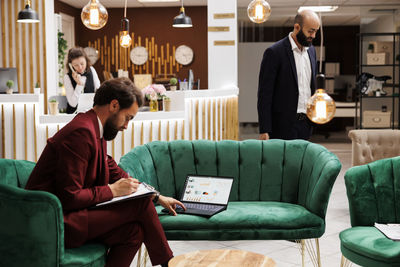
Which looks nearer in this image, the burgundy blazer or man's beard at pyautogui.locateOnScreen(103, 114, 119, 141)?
the burgundy blazer

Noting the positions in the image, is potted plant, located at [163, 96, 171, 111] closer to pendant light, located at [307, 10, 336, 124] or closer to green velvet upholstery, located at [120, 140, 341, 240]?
green velvet upholstery, located at [120, 140, 341, 240]

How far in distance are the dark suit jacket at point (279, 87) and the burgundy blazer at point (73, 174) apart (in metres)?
1.85

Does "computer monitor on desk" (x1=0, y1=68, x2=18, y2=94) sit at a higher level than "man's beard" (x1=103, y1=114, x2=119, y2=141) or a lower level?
higher

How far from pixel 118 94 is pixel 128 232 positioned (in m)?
0.74

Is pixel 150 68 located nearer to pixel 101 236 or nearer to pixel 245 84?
pixel 245 84

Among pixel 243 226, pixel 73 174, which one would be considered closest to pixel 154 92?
pixel 243 226

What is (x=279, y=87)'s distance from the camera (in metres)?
4.36

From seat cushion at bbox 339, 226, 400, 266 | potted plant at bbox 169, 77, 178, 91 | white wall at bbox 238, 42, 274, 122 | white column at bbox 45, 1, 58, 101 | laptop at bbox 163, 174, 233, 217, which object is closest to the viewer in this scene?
seat cushion at bbox 339, 226, 400, 266

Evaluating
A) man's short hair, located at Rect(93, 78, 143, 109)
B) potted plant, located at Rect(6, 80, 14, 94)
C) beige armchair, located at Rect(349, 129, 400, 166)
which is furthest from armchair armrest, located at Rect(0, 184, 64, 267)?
potted plant, located at Rect(6, 80, 14, 94)

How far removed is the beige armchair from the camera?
5.84 metres

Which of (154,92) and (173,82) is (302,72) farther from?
(173,82)

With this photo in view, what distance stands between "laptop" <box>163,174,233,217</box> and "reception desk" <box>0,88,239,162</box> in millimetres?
2237

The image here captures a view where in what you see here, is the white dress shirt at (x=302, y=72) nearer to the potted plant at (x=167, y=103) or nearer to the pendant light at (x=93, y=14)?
the pendant light at (x=93, y=14)

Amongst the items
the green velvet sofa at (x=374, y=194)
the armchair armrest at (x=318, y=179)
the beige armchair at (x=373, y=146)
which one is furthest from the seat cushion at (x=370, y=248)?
the beige armchair at (x=373, y=146)
